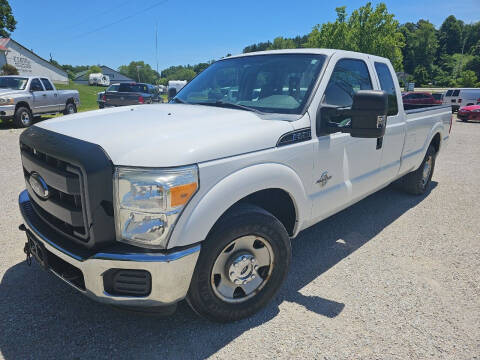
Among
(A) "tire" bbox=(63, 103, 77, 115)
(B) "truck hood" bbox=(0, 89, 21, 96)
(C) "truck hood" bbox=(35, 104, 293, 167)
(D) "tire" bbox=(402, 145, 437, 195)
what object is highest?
(B) "truck hood" bbox=(0, 89, 21, 96)

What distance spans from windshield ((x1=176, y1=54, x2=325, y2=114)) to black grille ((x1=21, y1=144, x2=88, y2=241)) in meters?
1.48

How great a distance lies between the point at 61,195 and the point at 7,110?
12104 millimetres

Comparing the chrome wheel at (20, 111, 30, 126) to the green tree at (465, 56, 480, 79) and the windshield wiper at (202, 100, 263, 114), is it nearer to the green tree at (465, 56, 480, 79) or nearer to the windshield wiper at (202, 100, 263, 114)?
the windshield wiper at (202, 100, 263, 114)

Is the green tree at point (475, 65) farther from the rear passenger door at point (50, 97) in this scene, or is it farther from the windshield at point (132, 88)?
the rear passenger door at point (50, 97)

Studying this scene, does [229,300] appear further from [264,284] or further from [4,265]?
[4,265]

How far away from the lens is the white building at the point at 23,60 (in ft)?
128

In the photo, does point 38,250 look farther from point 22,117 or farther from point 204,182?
point 22,117

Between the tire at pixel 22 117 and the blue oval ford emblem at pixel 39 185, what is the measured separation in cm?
1193

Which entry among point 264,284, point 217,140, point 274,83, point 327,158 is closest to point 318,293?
point 264,284

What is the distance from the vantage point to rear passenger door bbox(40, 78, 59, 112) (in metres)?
13.7

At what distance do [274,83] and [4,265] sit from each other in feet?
9.69

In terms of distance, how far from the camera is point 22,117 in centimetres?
1241

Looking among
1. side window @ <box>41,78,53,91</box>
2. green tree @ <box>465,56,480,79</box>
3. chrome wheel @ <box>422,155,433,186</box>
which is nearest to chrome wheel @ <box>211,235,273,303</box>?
chrome wheel @ <box>422,155,433,186</box>

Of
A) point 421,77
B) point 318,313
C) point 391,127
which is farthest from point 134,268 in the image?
point 421,77
